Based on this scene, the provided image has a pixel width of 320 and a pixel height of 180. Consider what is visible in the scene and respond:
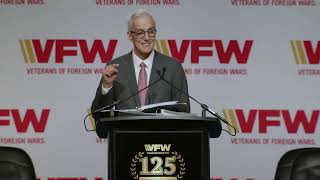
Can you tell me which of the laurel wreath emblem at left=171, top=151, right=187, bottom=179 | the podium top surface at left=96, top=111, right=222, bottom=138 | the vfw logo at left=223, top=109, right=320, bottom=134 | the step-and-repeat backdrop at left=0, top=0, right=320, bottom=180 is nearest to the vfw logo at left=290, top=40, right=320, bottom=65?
the step-and-repeat backdrop at left=0, top=0, right=320, bottom=180

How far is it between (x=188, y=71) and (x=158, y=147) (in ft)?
7.79

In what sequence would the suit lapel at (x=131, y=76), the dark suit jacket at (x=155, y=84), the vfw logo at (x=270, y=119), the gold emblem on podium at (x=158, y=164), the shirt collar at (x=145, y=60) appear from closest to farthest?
the gold emblem on podium at (x=158, y=164) → the dark suit jacket at (x=155, y=84) → the suit lapel at (x=131, y=76) → the shirt collar at (x=145, y=60) → the vfw logo at (x=270, y=119)

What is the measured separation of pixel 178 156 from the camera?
266 centimetres

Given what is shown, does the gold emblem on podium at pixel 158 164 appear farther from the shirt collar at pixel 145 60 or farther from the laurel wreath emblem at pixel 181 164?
the shirt collar at pixel 145 60

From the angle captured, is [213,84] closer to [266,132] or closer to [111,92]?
[266,132]

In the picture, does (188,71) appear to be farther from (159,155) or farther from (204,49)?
(159,155)

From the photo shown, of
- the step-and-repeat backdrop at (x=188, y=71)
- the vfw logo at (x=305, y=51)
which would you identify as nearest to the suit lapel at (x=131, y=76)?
the step-and-repeat backdrop at (x=188, y=71)

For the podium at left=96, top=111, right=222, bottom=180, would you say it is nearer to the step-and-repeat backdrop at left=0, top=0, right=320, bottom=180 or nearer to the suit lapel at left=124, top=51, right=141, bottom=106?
the suit lapel at left=124, top=51, right=141, bottom=106

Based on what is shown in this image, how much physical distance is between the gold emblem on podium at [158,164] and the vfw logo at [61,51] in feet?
7.96

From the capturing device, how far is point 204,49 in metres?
4.97

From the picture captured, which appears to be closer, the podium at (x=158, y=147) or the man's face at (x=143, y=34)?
the podium at (x=158, y=147)

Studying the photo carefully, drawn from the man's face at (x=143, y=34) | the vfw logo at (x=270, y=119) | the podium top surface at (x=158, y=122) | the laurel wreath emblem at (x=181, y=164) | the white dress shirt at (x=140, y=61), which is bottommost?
the laurel wreath emblem at (x=181, y=164)

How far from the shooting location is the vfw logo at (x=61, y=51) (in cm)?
496

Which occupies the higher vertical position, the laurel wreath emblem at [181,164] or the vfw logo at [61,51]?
the vfw logo at [61,51]
